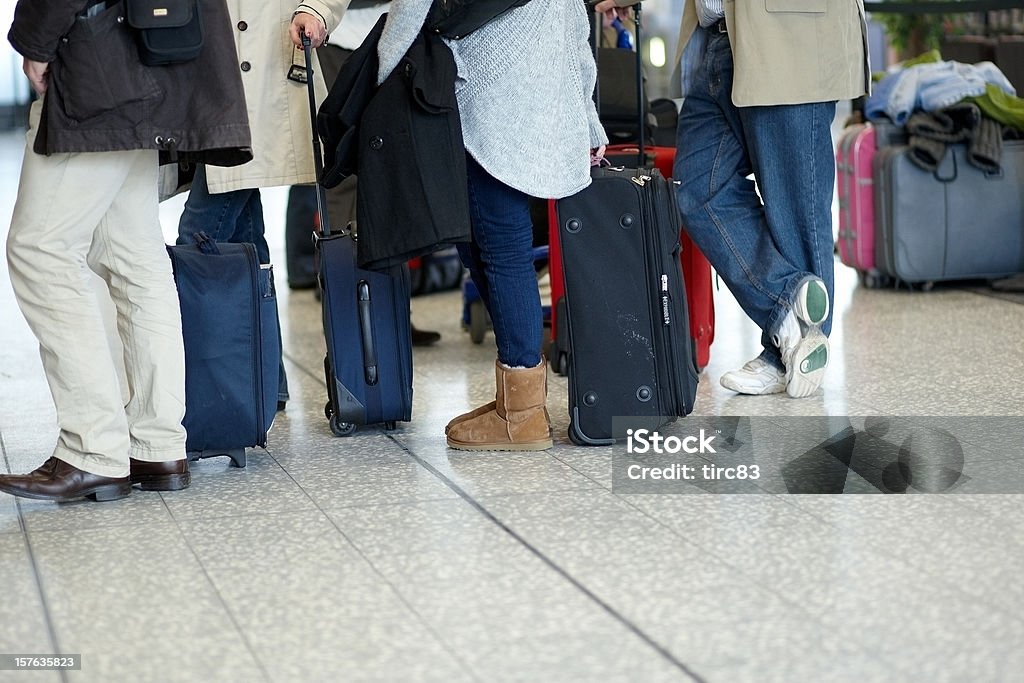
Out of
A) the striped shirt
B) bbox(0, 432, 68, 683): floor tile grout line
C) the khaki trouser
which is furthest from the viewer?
the striped shirt

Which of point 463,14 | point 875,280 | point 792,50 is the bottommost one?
point 875,280

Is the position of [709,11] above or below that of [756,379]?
above

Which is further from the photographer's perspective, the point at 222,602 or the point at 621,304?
the point at 621,304

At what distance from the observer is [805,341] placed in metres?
3.20

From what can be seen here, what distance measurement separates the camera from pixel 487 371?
12.2ft

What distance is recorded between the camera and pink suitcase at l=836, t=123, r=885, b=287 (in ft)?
15.9

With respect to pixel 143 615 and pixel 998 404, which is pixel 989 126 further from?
pixel 143 615

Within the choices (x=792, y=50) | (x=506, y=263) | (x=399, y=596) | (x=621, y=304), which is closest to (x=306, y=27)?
(x=506, y=263)

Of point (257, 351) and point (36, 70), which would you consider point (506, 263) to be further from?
point (36, 70)

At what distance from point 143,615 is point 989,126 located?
3.63 m

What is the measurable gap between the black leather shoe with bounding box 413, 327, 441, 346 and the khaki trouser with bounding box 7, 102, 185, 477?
1.61m

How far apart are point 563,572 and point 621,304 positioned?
2.81 ft

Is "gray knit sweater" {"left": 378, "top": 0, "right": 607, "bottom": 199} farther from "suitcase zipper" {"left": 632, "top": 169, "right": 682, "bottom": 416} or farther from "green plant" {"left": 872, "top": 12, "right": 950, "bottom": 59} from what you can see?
"green plant" {"left": 872, "top": 12, "right": 950, "bottom": 59}

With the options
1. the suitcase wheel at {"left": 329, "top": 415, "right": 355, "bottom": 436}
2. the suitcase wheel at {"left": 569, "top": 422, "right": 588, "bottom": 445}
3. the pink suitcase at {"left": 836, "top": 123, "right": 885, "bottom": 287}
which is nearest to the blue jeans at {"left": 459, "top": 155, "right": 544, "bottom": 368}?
the suitcase wheel at {"left": 569, "top": 422, "right": 588, "bottom": 445}
